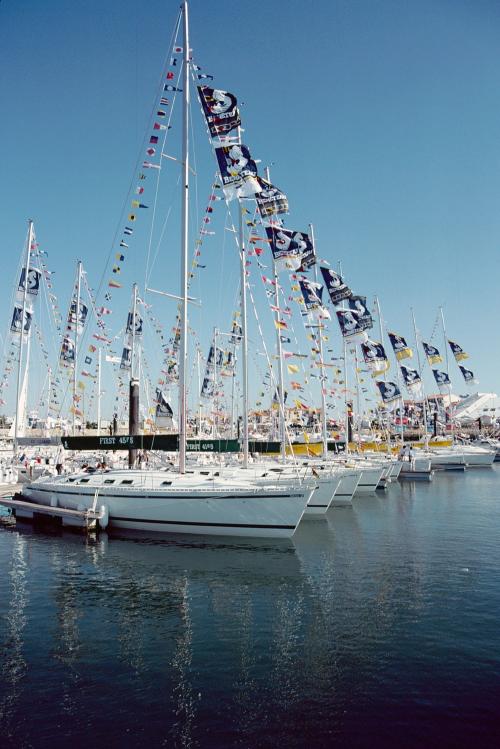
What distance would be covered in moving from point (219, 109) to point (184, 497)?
19.5 metres

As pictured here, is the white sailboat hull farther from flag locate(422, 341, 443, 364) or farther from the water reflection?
flag locate(422, 341, 443, 364)

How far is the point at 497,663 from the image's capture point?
11.6 meters

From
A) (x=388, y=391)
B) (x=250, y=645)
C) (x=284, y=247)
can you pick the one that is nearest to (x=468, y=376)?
(x=388, y=391)

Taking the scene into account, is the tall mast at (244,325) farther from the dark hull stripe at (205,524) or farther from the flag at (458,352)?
the flag at (458,352)

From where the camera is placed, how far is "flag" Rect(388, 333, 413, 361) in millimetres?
56812

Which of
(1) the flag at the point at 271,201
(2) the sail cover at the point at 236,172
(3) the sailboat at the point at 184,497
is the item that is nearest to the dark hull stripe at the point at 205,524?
(3) the sailboat at the point at 184,497

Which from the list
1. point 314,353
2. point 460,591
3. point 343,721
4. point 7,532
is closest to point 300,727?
point 343,721

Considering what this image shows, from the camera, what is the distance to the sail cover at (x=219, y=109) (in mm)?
25188

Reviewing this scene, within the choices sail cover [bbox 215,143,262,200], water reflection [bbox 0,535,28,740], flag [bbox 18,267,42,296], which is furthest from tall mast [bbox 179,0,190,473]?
flag [bbox 18,267,42,296]

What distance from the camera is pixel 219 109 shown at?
25.2m

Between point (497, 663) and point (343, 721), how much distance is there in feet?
14.9

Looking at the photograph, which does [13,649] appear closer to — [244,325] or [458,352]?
[244,325]

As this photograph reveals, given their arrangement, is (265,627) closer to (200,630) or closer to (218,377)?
(200,630)

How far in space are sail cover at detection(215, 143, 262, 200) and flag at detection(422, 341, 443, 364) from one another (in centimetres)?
4618
